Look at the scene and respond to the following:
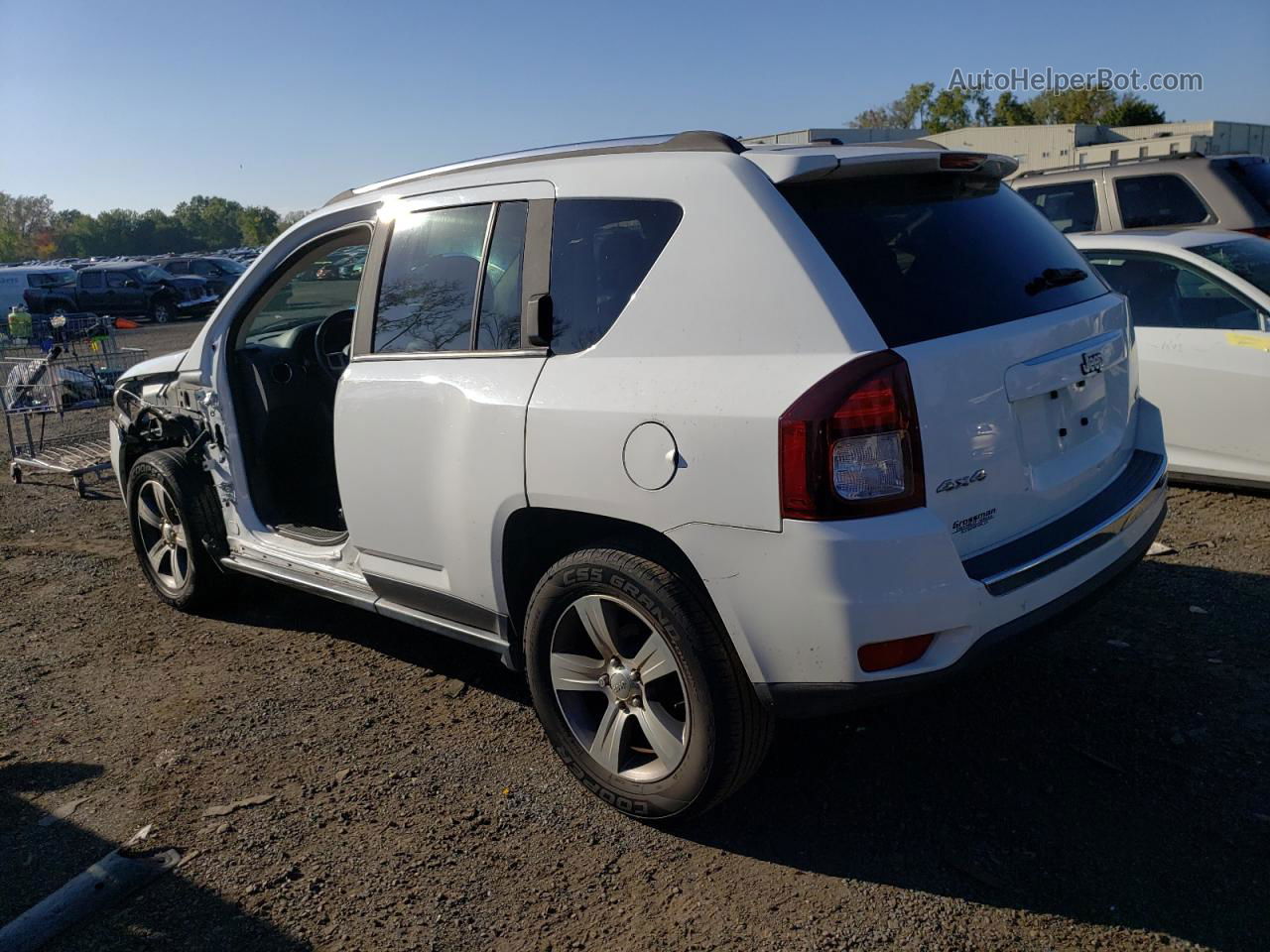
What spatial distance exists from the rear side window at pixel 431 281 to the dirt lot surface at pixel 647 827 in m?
1.46

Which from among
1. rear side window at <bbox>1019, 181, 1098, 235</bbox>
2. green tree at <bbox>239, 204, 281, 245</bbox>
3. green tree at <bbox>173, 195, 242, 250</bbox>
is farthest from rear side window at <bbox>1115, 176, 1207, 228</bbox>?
green tree at <bbox>173, 195, 242, 250</bbox>

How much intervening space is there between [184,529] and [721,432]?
3.29 meters

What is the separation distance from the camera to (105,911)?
2.94 m

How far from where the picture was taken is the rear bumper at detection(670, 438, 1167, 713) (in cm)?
257

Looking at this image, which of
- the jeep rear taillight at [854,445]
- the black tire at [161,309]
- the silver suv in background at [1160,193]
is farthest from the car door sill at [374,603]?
the black tire at [161,309]

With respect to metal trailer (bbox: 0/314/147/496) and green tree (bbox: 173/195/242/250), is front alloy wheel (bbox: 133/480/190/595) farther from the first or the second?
green tree (bbox: 173/195/242/250)

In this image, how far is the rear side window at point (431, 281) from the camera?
3.58 metres

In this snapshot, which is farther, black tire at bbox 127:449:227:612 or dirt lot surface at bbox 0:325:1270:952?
black tire at bbox 127:449:227:612

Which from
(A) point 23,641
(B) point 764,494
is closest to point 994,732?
(B) point 764,494

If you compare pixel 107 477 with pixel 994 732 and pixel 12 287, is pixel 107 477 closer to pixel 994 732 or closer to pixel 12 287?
pixel 994 732

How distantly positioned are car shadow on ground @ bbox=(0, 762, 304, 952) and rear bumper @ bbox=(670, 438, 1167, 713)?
150 cm

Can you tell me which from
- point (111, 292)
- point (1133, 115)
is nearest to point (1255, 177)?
point (111, 292)

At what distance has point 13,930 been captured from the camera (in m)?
2.84

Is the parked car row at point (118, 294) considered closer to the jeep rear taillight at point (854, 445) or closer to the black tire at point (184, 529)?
the black tire at point (184, 529)
